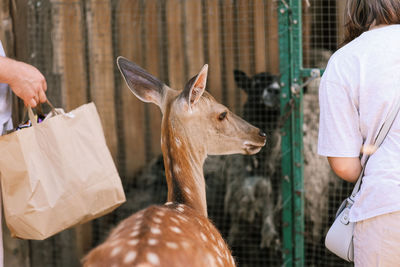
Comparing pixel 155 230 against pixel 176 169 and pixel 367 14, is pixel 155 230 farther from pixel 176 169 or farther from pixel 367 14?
pixel 367 14

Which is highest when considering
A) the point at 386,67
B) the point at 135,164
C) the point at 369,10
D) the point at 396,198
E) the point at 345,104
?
the point at 369,10

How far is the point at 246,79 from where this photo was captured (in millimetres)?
4148

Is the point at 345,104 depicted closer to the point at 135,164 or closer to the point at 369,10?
the point at 369,10

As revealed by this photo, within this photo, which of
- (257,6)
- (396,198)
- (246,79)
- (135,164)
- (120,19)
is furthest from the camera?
(135,164)

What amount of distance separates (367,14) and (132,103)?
9.86ft

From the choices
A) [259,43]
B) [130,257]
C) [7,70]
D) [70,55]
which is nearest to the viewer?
[130,257]

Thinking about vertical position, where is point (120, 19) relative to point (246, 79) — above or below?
above

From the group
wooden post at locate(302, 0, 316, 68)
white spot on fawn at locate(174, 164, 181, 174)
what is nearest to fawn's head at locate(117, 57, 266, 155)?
white spot on fawn at locate(174, 164, 181, 174)

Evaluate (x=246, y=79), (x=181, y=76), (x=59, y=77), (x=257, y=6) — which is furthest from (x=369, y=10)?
(x=181, y=76)

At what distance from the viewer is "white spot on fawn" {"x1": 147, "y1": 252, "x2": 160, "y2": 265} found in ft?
5.20

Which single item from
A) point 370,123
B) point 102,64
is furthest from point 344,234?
point 102,64

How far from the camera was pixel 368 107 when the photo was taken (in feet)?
6.50

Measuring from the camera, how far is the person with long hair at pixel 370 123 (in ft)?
6.40

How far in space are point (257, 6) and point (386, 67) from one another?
1883 millimetres
